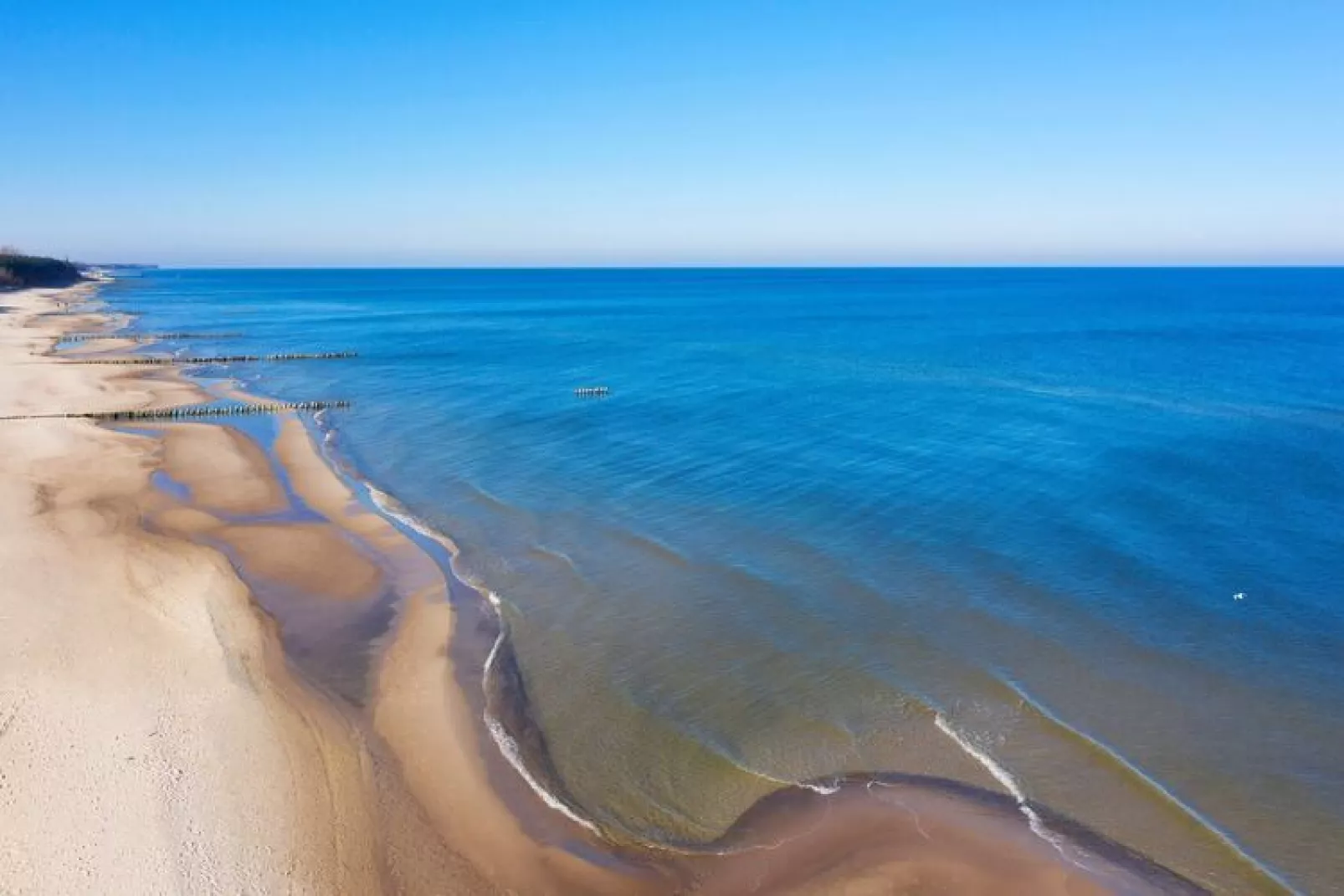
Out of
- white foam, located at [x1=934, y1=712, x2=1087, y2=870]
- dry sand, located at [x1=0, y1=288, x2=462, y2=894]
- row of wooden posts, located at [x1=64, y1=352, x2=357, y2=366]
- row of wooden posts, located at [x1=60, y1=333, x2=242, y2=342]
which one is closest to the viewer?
dry sand, located at [x1=0, y1=288, x2=462, y2=894]

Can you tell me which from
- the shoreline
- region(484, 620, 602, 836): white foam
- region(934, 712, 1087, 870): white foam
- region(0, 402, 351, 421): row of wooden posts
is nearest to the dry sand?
the shoreline

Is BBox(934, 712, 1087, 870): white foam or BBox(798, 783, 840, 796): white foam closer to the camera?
BBox(934, 712, 1087, 870): white foam


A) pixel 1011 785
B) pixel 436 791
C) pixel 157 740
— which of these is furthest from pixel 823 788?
pixel 157 740

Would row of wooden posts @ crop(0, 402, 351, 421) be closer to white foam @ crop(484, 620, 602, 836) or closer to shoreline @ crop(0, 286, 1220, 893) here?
shoreline @ crop(0, 286, 1220, 893)

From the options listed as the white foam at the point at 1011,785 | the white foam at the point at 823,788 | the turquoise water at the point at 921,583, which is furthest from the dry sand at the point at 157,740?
the white foam at the point at 1011,785

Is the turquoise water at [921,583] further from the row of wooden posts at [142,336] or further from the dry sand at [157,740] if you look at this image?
the row of wooden posts at [142,336]

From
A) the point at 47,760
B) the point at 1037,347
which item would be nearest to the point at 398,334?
the point at 1037,347
